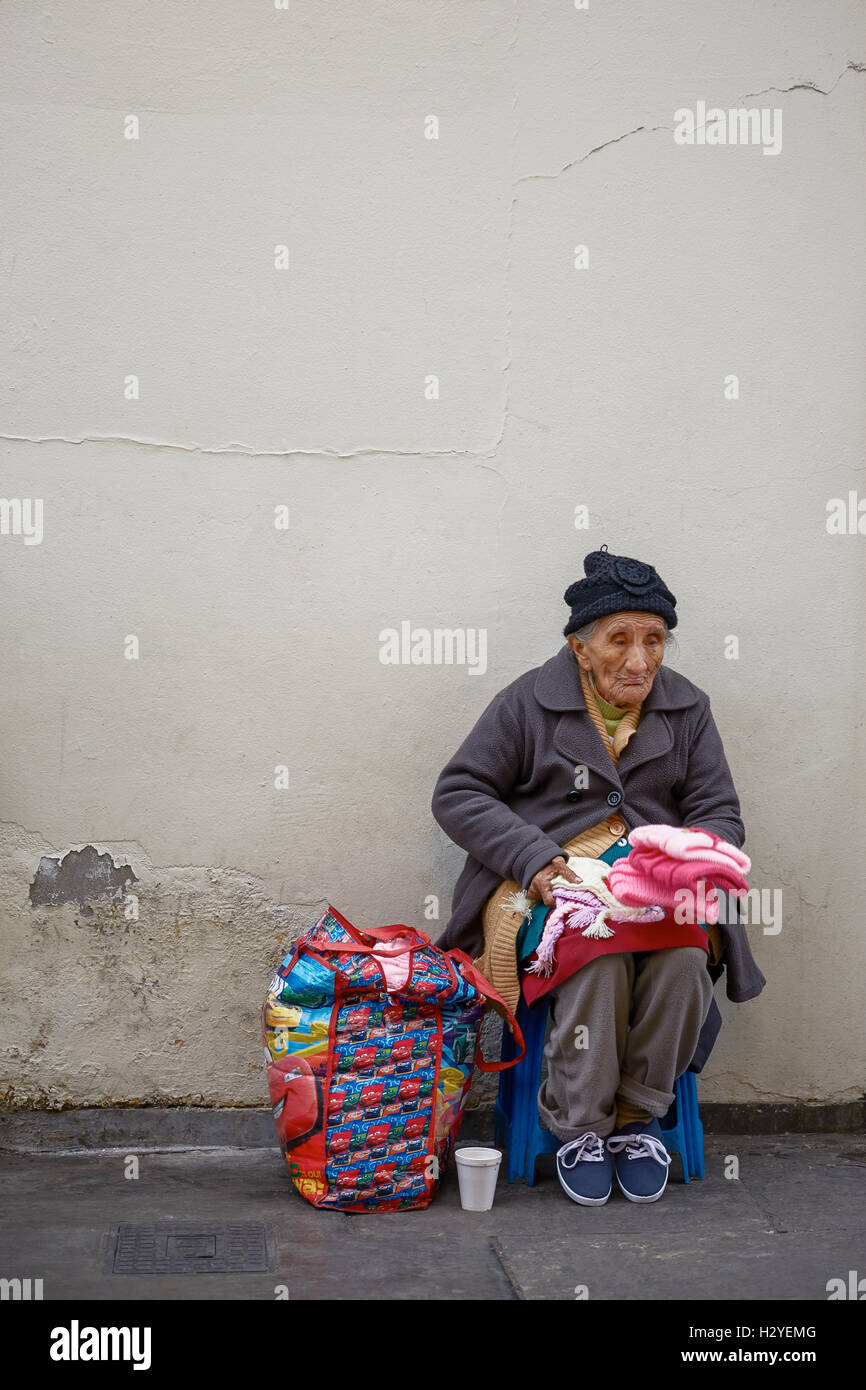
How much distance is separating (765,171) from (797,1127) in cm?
275

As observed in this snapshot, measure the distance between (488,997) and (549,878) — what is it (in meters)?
0.33

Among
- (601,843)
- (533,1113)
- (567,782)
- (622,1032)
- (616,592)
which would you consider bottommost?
(533,1113)

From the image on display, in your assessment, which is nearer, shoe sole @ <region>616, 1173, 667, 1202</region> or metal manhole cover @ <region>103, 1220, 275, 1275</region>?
metal manhole cover @ <region>103, 1220, 275, 1275</region>

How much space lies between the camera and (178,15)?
3777 mm

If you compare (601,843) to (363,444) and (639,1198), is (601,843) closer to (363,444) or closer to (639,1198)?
(639,1198)

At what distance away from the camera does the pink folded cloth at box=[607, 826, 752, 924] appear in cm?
315

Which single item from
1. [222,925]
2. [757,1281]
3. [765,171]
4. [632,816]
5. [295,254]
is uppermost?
[765,171]

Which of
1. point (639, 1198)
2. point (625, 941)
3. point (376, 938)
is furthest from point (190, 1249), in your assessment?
point (625, 941)

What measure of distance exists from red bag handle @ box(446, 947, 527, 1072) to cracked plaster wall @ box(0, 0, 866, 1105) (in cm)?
43

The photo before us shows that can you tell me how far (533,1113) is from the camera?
353cm

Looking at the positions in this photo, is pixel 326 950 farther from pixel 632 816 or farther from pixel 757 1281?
pixel 757 1281

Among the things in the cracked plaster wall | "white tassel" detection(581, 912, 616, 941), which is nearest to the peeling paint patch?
the cracked plaster wall

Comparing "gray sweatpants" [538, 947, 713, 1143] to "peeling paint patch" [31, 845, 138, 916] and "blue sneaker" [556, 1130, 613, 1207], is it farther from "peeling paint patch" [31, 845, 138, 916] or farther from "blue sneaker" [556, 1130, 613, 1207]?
"peeling paint patch" [31, 845, 138, 916]

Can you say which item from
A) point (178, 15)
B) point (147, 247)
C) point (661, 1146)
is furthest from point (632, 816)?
point (178, 15)
